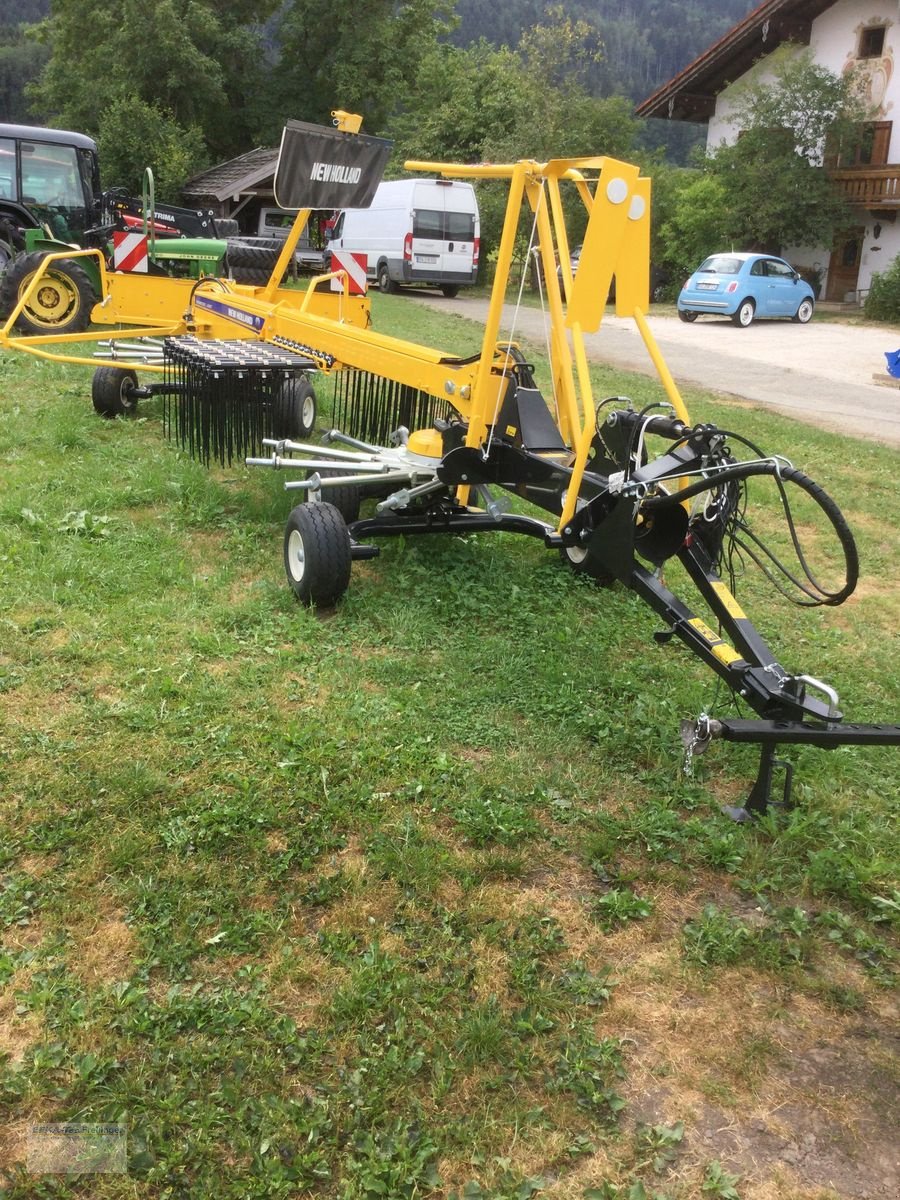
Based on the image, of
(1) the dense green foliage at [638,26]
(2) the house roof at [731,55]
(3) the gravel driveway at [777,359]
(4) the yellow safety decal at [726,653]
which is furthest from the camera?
(1) the dense green foliage at [638,26]

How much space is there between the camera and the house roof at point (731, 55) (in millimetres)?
27578

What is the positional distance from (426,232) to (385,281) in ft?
5.24

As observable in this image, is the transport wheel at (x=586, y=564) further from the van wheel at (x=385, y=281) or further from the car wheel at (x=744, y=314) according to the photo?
the van wheel at (x=385, y=281)

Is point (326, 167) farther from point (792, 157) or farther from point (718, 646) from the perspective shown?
point (792, 157)

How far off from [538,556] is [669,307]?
21695 mm


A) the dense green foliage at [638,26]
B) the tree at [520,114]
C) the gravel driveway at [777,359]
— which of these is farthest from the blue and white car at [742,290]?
the dense green foliage at [638,26]

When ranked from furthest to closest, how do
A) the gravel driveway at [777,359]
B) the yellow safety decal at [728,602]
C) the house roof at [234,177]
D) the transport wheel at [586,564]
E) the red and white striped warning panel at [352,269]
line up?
the house roof at [234,177] < the gravel driveway at [777,359] < the red and white striped warning panel at [352,269] < the transport wheel at [586,564] < the yellow safety decal at [728,602]

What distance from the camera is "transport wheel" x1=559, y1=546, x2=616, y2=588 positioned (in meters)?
4.12

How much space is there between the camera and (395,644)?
4410mm

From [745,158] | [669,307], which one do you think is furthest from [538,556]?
[745,158]

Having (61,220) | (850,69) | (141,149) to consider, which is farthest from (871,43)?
(61,220)

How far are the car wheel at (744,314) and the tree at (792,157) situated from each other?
5.95 m

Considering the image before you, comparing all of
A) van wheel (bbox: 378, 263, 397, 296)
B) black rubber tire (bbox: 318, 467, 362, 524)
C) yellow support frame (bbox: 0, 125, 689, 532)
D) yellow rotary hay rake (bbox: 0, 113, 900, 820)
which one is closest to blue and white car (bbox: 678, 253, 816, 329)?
van wheel (bbox: 378, 263, 397, 296)

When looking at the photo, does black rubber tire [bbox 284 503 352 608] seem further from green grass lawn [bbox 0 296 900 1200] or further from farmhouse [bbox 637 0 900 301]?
farmhouse [bbox 637 0 900 301]
